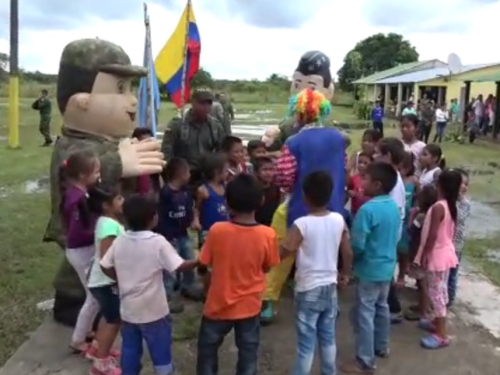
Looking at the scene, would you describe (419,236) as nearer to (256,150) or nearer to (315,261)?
(256,150)

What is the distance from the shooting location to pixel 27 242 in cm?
744

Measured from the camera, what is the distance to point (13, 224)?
326 inches

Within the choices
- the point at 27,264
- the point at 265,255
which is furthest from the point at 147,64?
the point at 265,255

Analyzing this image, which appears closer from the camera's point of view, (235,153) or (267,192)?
(267,192)

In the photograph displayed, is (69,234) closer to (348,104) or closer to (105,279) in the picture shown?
(105,279)

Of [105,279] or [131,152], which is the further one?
[131,152]

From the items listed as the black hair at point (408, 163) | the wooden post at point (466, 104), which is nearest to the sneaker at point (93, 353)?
the black hair at point (408, 163)

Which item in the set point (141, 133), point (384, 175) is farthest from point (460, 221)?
point (141, 133)

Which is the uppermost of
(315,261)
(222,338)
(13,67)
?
(13,67)

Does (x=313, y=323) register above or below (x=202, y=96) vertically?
below

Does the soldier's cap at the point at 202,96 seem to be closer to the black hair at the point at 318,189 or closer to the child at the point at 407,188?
the child at the point at 407,188

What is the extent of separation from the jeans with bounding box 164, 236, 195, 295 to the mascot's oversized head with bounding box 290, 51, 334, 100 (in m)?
1.41

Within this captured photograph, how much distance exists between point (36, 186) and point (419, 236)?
7553mm

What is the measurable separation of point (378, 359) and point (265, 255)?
1317 mm
